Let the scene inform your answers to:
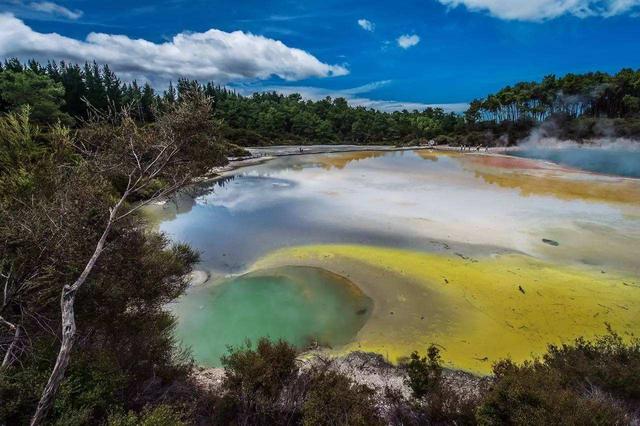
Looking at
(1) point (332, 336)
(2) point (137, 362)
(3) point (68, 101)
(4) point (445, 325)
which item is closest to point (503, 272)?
(4) point (445, 325)

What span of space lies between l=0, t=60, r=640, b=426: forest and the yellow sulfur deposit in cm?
212

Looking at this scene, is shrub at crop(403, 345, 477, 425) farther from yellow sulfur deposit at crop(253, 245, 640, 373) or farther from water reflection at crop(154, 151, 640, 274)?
water reflection at crop(154, 151, 640, 274)

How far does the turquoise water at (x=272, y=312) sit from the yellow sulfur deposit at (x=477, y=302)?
727 millimetres

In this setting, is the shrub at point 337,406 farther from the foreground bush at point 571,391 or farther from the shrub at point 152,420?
the shrub at point 152,420

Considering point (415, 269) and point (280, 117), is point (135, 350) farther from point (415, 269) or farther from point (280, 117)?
point (280, 117)

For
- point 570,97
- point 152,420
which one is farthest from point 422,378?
point 570,97

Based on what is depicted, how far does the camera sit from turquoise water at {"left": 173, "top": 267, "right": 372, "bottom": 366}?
10844mm

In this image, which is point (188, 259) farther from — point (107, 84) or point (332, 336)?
point (107, 84)

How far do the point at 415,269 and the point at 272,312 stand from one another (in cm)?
673

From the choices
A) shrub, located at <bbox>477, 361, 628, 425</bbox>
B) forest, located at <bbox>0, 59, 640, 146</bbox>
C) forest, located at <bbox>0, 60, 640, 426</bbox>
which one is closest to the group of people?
forest, located at <bbox>0, 59, 640, 146</bbox>

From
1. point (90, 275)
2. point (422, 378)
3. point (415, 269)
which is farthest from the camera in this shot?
point (415, 269)

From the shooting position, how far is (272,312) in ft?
40.0

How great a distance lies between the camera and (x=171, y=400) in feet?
23.0

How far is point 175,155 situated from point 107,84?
82465 mm
